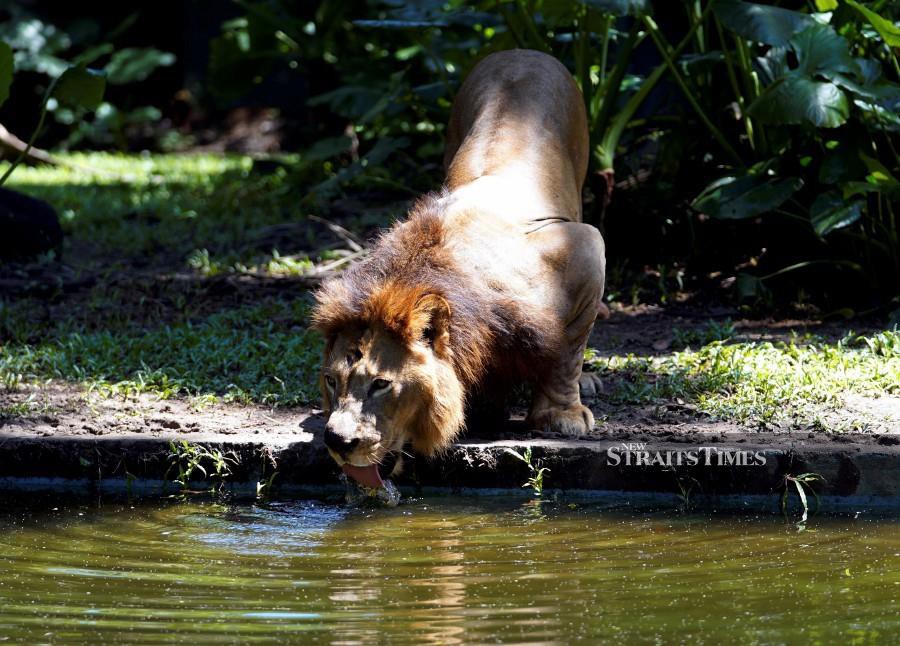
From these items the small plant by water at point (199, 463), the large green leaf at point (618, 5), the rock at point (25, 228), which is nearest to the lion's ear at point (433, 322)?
the small plant by water at point (199, 463)

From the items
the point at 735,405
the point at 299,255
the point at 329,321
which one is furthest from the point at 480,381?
the point at 299,255

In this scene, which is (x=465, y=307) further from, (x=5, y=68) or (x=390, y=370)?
(x=5, y=68)

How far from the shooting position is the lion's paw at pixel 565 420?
5.23 m

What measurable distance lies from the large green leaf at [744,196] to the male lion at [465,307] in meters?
1.23

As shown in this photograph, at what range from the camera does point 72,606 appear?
3586mm

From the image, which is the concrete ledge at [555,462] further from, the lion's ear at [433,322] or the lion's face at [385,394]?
the lion's ear at [433,322]

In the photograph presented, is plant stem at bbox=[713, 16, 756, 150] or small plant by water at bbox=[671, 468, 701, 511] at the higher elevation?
plant stem at bbox=[713, 16, 756, 150]

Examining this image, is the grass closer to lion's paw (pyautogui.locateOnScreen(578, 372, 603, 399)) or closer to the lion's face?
lion's paw (pyautogui.locateOnScreen(578, 372, 603, 399))

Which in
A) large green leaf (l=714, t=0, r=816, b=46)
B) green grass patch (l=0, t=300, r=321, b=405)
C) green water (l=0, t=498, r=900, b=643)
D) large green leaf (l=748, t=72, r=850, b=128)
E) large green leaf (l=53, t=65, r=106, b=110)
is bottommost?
green water (l=0, t=498, r=900, b=643)

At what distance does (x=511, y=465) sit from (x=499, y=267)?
0.80 m

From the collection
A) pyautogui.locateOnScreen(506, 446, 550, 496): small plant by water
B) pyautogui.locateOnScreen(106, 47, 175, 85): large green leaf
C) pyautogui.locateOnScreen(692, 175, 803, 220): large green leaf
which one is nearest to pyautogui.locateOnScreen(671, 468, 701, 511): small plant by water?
pyautogui.locateOnScreen(506, 446, 550, 496): small plant by water

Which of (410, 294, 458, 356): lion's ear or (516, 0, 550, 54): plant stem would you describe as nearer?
(410, 294, 458, 356): lion's ear

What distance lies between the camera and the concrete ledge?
4.72 m

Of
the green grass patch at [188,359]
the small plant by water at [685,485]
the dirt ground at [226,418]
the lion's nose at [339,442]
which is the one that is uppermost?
the green grass patch at [188,359]
